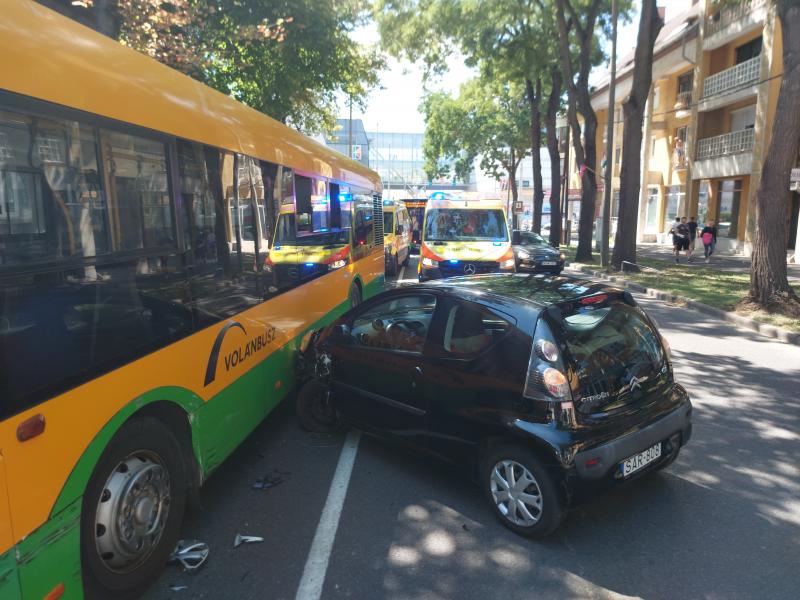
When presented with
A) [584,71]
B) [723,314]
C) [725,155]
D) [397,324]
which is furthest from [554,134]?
[397,324]

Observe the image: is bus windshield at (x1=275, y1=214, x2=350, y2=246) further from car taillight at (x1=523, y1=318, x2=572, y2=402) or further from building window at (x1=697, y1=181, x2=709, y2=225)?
building window at (x1=697, y1=181, x2=709, y2=225)

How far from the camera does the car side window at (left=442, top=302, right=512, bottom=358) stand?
12.3 feet

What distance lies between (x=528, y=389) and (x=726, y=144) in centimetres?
2666

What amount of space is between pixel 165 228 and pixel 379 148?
326 ft

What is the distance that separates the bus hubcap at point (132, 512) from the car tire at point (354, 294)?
592cm

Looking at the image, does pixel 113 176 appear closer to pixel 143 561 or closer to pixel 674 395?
pixel 143 561

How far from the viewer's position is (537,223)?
104 ft

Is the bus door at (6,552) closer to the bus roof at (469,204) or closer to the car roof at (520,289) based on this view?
the car roof at (520,289)

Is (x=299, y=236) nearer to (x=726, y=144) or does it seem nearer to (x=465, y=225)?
(x=465, y=225)

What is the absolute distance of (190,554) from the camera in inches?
131

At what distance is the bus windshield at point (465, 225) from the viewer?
12.7 m

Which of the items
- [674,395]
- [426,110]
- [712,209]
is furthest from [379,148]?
[674,395]

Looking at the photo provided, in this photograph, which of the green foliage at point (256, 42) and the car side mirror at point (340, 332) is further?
the green foliage at point (256, 42)

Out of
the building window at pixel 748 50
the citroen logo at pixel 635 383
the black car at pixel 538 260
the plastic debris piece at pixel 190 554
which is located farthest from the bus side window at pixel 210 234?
the building window at pixel 748 50
